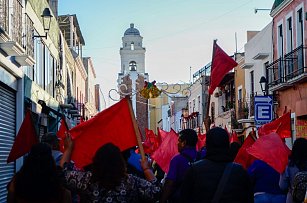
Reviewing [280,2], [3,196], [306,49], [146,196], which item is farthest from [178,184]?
[280,2]

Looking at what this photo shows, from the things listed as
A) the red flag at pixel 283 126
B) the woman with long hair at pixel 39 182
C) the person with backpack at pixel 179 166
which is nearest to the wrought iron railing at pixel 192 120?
the red flag at pixel 283 126

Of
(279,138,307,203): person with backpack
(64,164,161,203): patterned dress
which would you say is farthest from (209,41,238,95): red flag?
(64,164,161,203): patterned dress

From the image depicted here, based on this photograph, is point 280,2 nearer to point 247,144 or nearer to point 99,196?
point 247,144

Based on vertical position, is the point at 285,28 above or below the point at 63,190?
above

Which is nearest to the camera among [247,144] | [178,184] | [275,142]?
[178,184]

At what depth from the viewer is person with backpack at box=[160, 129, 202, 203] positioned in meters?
8.03

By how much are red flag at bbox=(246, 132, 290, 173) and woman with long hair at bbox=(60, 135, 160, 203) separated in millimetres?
3069

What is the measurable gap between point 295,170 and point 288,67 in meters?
15.8

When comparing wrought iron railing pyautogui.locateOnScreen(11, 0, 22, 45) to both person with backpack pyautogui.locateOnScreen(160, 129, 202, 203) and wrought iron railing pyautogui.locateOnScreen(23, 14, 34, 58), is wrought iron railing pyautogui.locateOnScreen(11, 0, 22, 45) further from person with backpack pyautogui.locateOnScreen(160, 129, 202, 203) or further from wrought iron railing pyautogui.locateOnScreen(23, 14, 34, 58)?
person with backpack pyautogui.locateOnScreen(160, 129, 202, 203)

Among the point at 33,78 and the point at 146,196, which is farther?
the point at 33,78

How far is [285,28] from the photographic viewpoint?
978 inches

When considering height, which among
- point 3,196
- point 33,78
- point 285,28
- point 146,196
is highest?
point 285,28

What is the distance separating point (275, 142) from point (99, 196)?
3.93 m

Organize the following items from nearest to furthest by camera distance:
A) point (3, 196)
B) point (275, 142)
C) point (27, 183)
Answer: point (27, 183)
point (275, 142)
point (3, 196)
